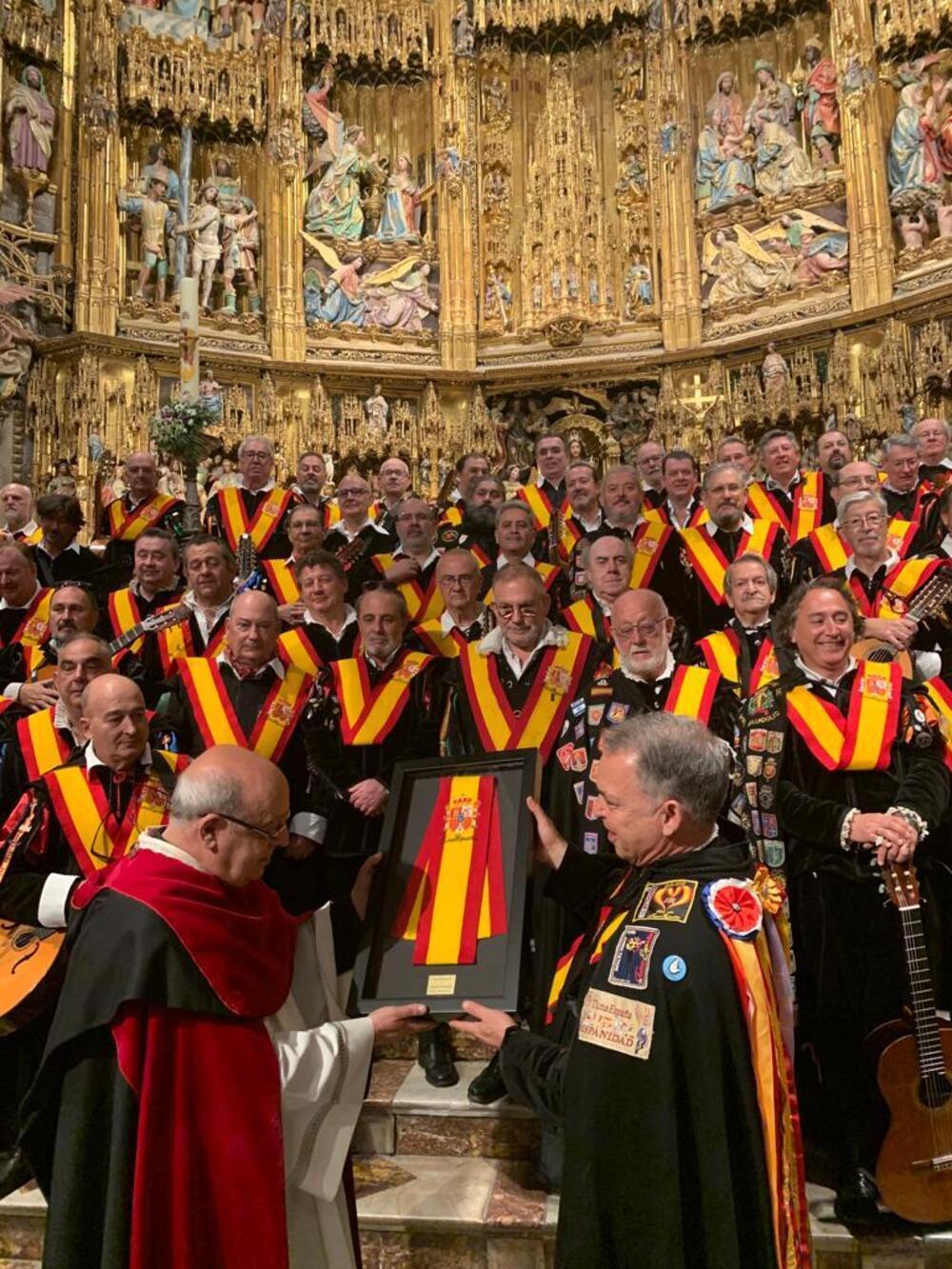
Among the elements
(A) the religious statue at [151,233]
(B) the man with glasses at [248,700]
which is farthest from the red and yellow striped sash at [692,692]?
(A) the religious statue at [151,233]

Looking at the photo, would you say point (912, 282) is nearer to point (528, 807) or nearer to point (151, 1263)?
point (528, 807)

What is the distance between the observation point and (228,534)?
8047 millimetres

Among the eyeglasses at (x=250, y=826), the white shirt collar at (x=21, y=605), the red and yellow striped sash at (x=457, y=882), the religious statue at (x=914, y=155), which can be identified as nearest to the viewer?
the eyeglasses at (x=250, y=826)

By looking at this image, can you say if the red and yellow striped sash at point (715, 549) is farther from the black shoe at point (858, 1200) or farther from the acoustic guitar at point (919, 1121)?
the black shoe at point (858, 1200)

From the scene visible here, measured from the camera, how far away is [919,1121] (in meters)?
2.91

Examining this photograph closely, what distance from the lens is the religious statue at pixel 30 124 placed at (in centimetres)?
1282

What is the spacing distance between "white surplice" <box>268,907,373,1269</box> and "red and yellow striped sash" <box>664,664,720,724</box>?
6.82 ft

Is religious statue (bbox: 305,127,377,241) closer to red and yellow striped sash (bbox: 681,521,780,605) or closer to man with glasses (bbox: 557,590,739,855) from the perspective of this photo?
red and yellow striped sash (bbox: 681,521,780,605)

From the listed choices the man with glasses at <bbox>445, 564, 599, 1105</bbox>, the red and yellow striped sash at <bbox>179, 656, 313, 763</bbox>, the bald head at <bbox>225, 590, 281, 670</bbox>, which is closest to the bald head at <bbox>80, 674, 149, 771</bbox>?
the red and yellow striped sash at <bbox>179, 656, 313, 763</bbox>

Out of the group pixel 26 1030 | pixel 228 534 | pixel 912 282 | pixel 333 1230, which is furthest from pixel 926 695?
pixel 912 282

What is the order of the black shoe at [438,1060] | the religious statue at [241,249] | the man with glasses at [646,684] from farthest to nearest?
1. the religious statue at [241,249]
2. the man with glasses at [646,684]
3. the black shoe at [438,1060]

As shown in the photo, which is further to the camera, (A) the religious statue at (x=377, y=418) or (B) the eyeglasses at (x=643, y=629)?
(A) the religious statue at (x=377, y=418)

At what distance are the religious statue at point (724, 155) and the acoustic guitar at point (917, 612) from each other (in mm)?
10317

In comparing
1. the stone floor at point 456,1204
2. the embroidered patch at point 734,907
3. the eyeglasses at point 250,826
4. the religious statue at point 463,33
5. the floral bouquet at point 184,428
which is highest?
the religious statue at point 463,33
